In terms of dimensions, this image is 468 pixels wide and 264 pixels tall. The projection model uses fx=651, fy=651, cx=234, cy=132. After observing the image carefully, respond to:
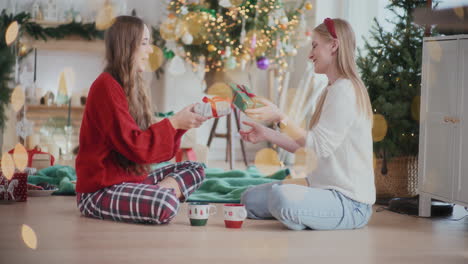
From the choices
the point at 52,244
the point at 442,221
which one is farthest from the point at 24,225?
the point at 442,221

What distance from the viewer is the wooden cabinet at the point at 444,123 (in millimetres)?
2779

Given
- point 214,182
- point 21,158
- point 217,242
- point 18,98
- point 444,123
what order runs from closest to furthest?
point 217,242 → point 444,123 → point 214,182 → point 21,158 → point 18,98

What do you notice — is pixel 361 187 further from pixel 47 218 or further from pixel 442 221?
pixel 47 218

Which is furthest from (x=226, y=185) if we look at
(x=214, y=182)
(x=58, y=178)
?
(x=58, y=178)

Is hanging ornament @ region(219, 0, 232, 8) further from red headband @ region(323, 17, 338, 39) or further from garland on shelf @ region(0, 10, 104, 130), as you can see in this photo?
red headband @ region(323, 17, 338, 39)

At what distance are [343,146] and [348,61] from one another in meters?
0.33

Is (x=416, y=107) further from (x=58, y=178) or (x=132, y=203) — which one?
(x=58, y=178)

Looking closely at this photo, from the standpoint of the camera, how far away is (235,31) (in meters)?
5.52

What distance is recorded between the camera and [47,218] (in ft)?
8.73

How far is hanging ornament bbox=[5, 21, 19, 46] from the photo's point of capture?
5.22 meters

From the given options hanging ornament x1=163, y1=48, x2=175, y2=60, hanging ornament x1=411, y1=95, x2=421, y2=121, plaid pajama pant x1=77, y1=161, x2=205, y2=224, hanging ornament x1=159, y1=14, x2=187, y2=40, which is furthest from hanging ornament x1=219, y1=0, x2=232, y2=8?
plaid pajama pant x1=77, y1=161, x2=205, y2=224

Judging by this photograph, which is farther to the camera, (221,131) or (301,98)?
(221,131)

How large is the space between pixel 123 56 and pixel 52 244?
80 centimetres

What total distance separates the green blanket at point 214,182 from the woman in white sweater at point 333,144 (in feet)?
2.69
